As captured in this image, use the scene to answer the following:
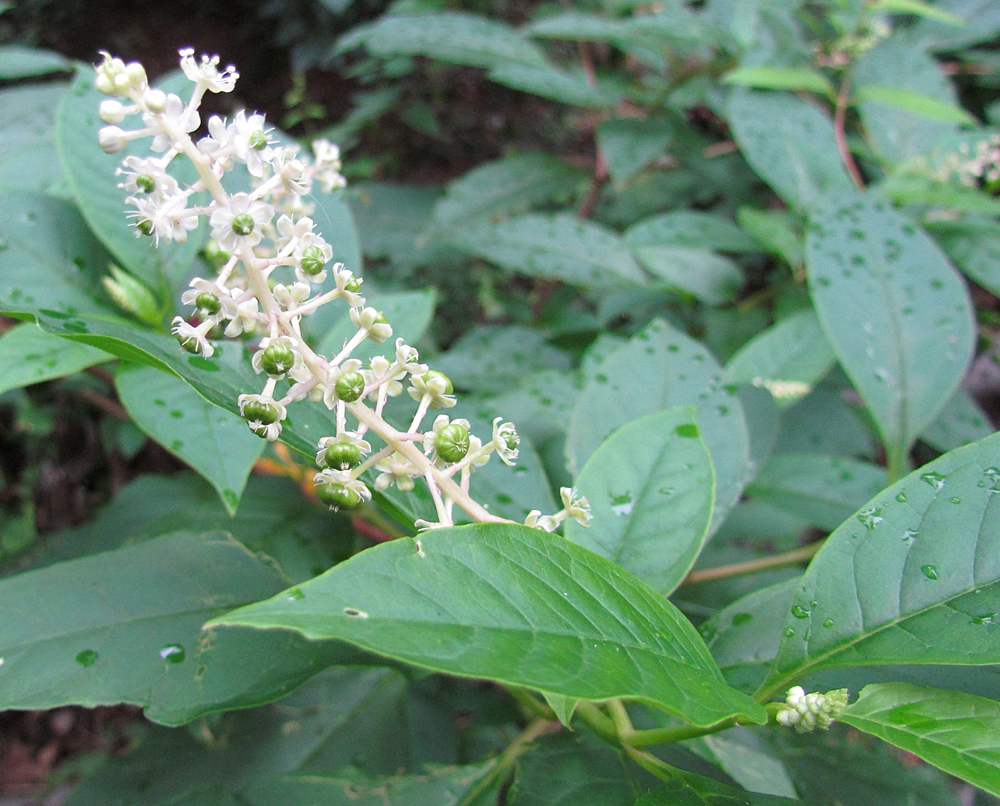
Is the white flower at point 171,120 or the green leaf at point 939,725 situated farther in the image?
the white flower at point 171,120

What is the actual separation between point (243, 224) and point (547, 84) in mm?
1885

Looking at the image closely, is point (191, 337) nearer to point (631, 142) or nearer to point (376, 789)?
point (376, 789)

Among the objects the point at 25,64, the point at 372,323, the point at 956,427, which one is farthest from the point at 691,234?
the point at 25,64

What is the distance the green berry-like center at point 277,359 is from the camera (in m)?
0.74

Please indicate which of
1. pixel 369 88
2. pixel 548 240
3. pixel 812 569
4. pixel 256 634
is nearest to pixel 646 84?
pixel 548 240

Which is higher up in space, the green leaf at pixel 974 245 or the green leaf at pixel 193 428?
the green leaf at pixel 974 245

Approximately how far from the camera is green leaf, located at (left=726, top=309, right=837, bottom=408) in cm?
165

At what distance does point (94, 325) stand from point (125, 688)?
50 centimetres

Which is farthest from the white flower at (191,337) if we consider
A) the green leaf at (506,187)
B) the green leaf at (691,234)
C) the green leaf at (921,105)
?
the green leaf at (921,105)

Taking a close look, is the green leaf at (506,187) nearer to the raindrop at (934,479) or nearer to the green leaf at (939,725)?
the raindrop at (934,479)

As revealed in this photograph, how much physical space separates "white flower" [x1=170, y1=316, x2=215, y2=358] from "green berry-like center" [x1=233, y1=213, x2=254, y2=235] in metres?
0.13

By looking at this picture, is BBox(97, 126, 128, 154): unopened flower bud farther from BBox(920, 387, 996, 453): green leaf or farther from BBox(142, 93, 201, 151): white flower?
BBox(920, 387, 996, 453): green leaf

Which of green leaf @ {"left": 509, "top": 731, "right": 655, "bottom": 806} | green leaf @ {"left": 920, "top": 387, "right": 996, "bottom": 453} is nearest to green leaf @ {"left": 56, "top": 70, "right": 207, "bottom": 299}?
green leaf @ {"left": 509, "top": 731, "right": 655, "bottom": 806}

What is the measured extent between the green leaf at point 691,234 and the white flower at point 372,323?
4.85 feet
